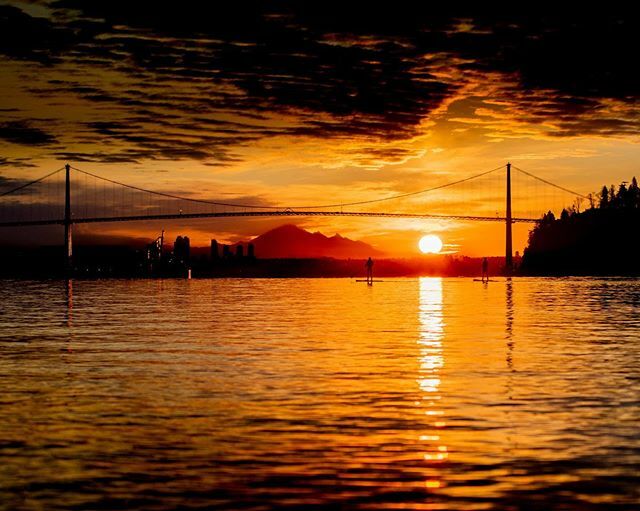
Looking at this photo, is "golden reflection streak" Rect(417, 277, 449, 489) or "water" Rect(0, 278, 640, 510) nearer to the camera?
"water" Rect(0, 278, 640, 510)

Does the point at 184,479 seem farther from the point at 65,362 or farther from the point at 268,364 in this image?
the point at 65,362

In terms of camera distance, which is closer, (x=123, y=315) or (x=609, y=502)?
(x=609, y=502)

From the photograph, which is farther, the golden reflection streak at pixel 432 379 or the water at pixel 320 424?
the golden reflection streak at pixel 432 379

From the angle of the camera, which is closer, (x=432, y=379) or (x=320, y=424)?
(x=320, y=424)

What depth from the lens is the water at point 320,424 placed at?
30.0 feet

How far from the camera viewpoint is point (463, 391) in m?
16.0

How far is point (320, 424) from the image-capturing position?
1277 centimetres

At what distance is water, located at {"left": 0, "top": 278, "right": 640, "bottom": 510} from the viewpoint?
9.13 metres

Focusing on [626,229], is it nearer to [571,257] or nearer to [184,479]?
[571,257]

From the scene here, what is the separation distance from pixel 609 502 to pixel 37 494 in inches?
191

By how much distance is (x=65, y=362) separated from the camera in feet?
69.7

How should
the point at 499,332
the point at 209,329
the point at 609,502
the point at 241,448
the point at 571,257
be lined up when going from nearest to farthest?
the point at 609,502 → the point at 241,448 → the point at 499,332 → the point at 209,329 → the point at 571,257

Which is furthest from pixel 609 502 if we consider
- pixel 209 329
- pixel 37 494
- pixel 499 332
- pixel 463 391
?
pixel 209 329

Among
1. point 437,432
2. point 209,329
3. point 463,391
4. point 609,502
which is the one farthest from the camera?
point 209,329
